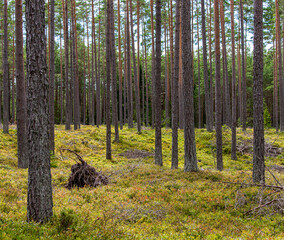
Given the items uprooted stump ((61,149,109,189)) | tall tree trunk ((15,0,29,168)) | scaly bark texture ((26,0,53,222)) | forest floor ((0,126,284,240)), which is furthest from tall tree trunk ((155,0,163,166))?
scaly bark texture ((26,0,53,222))

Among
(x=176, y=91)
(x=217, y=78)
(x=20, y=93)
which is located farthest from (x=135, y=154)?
(x=20, y=93)

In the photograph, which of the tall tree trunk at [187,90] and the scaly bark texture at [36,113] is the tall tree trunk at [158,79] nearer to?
the tall tree trunk at [187,90]

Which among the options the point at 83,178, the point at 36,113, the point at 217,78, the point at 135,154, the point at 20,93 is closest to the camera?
the point at 36,113

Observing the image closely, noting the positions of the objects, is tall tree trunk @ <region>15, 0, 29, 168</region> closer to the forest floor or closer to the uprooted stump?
the forest floor

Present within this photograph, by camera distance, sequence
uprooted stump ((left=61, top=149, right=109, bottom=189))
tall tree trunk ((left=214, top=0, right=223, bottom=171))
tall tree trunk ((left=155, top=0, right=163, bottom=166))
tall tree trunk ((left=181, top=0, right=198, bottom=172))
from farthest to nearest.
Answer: tall tree trunk ((left=214, top=0, right=223, bottom=171)) < tall tree trunk ((left=155, top=0, right=163, bottom=166)) < tall tree trunk ((left=181, top=0, right=198, bottom=172)) < uprooted stump ((left=61, top=149, right=109, bottom=189))

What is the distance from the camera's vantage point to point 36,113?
4340mm

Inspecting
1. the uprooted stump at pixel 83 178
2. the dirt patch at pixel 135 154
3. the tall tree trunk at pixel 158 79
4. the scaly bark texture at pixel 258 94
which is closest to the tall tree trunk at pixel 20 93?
the uprooted stump at pixel 83 178

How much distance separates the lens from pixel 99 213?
561 cm

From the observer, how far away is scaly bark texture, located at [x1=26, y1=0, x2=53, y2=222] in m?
4.33

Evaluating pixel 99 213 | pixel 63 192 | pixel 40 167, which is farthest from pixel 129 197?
pixel 40 167

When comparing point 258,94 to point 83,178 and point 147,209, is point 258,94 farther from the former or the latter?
point 83,178

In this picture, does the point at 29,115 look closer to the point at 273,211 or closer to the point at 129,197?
the point at 129,197

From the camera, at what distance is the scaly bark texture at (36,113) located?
433 cm

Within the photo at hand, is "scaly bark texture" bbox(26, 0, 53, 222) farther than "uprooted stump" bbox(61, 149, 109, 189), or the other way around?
"uprooted stump" bbox(61, 149, 109, 189)
